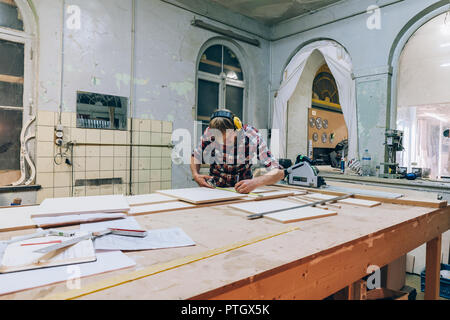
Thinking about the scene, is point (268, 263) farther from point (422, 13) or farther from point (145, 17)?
point (422, 13)

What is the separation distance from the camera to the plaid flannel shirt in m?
2.35

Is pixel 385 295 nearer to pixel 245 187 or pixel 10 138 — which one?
pixel 245 187

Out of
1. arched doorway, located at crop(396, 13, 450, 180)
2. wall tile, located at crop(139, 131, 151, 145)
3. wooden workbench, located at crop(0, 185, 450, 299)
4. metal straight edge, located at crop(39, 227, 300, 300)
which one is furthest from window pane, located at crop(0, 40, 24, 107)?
arched doorway, located at crop(396, 13, 450, 180)

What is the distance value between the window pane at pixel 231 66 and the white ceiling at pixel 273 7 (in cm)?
69

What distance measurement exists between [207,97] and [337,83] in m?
2.14

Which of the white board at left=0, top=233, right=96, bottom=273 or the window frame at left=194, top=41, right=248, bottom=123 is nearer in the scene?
the white board at left=0, top=233, right=96, bottom=273

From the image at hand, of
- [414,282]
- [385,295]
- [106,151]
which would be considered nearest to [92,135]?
[106,151]

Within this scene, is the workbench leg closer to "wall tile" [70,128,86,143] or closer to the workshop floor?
the workshop floor

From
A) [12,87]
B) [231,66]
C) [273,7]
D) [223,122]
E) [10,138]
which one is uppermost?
[273,7]

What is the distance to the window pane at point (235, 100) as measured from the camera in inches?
192

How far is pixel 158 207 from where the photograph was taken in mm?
1364

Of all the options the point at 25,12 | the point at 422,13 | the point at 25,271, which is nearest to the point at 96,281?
the point at 25,271

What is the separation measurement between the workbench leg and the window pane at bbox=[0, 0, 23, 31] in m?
4.18

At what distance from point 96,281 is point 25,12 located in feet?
11.7
